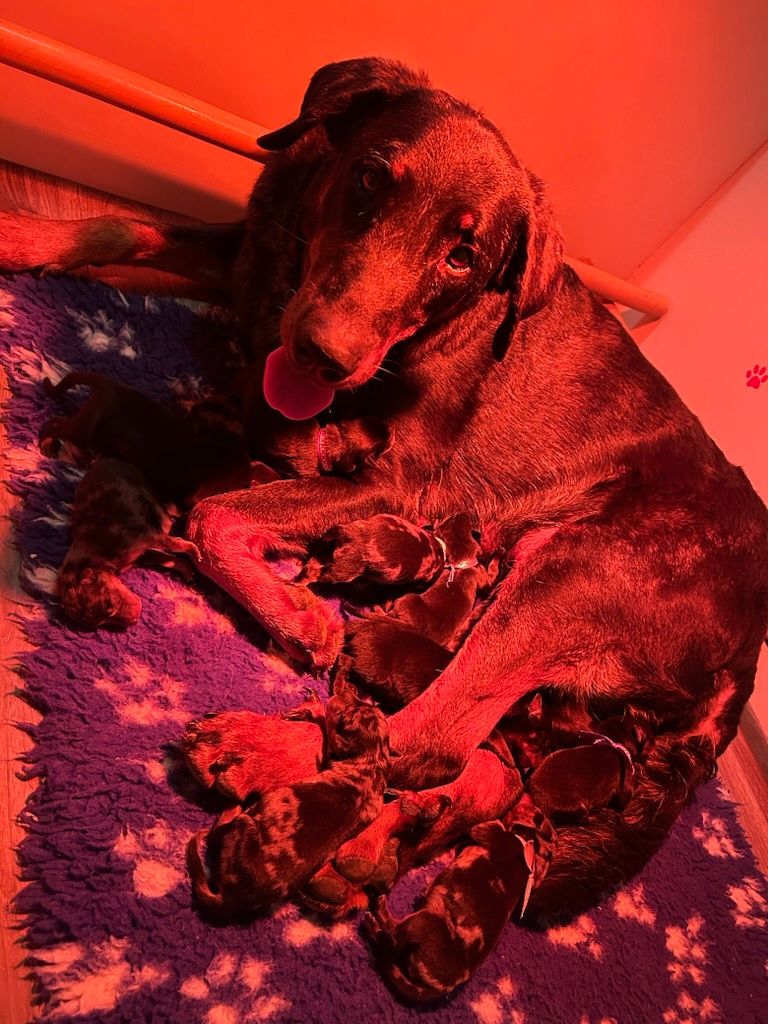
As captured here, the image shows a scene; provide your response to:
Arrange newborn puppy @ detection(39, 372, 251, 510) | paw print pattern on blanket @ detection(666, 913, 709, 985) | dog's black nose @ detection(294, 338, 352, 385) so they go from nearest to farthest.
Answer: dog's black nose @ detection(294, 338, 352, 385) < newborn puppy @ detection(39, 372, 251, 510) < paw print pattern on blanket @ detection(666, 913, 709, 985)

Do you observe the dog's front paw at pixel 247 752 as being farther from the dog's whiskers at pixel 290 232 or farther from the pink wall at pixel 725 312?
the pink wall at pixel 725 312

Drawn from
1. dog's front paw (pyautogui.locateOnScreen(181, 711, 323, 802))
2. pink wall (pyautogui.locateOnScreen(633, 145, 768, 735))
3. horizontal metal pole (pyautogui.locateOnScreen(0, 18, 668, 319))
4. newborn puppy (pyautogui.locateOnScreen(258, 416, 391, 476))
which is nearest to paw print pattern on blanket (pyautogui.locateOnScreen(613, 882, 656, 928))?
dog's front paw (pyautogui.locateOnScreen(181, 711, 323, 802))

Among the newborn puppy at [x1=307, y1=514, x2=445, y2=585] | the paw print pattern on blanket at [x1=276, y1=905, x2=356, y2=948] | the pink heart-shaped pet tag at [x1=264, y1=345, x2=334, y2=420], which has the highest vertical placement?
the pink heart-shaped pet tag at [x1=264, y1=345, x2=334, y2=420]

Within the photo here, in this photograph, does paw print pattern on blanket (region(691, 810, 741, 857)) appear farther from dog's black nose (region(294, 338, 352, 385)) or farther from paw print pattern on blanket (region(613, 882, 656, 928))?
dog's black nose (region(294, 338, 352, 385))

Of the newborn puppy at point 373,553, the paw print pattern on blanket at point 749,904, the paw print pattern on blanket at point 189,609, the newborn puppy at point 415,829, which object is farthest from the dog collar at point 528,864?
the paw print pattern on blanket at point 749,904

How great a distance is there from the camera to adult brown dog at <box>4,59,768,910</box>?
231 cm

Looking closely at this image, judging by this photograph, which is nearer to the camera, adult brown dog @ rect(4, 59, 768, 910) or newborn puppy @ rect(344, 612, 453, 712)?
adult brown dog @ rect(4, 59, 768, 910)

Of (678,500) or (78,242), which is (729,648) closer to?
(678,500)

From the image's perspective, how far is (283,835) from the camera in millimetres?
1866

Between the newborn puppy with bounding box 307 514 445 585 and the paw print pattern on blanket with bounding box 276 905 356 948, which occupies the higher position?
the newborn puppy with bounding box 307 514 445 585

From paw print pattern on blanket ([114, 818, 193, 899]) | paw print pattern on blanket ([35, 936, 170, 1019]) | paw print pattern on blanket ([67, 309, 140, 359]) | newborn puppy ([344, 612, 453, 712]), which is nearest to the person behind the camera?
paw print pattern on blanket ([35, 936, 170, 1019])

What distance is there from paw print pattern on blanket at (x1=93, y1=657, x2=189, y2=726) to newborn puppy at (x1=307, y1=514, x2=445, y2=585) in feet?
2.28

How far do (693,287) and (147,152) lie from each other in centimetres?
413

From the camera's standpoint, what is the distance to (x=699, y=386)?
542 cm
